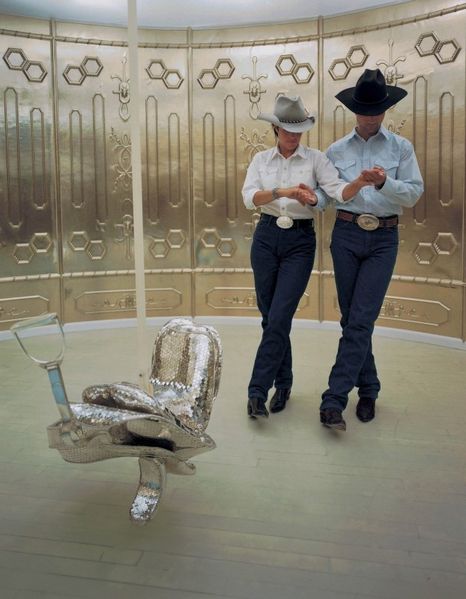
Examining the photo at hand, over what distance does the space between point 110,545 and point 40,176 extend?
4.15m

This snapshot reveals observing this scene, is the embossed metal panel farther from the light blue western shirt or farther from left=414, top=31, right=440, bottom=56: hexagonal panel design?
the light blue western shirt

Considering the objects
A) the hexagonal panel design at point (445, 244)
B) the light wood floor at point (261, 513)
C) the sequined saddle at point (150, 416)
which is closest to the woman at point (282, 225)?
the light wood floor at point (261, 513)

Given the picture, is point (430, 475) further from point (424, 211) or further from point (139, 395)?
point (424, 211)

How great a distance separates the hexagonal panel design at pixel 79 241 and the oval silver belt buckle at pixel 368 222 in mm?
3279

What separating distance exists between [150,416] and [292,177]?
1.88 meters

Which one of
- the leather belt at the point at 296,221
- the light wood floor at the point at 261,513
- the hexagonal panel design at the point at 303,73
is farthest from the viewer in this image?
the hexagonal panel design at the point at 303,73

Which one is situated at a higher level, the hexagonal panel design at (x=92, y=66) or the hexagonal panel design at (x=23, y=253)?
the hexagonal panel design at (x=92, y=66)

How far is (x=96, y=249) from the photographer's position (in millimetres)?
6074

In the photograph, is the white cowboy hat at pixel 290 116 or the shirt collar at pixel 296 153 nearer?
the white cowboy hat at pixel 290 116

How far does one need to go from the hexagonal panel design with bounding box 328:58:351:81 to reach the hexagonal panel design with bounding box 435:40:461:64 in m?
0.79

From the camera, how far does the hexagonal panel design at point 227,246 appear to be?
245 inches

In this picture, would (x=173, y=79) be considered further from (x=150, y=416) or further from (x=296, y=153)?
(x=150, y=416)

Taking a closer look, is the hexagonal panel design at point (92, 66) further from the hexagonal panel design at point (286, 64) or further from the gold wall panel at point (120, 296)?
the gold wall panel at point (120, 296)

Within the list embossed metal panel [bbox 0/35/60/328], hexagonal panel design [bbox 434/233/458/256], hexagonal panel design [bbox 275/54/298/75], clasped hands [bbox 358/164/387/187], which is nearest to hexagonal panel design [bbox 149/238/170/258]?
embossed metal panel [bbox 0/35/60/328]
